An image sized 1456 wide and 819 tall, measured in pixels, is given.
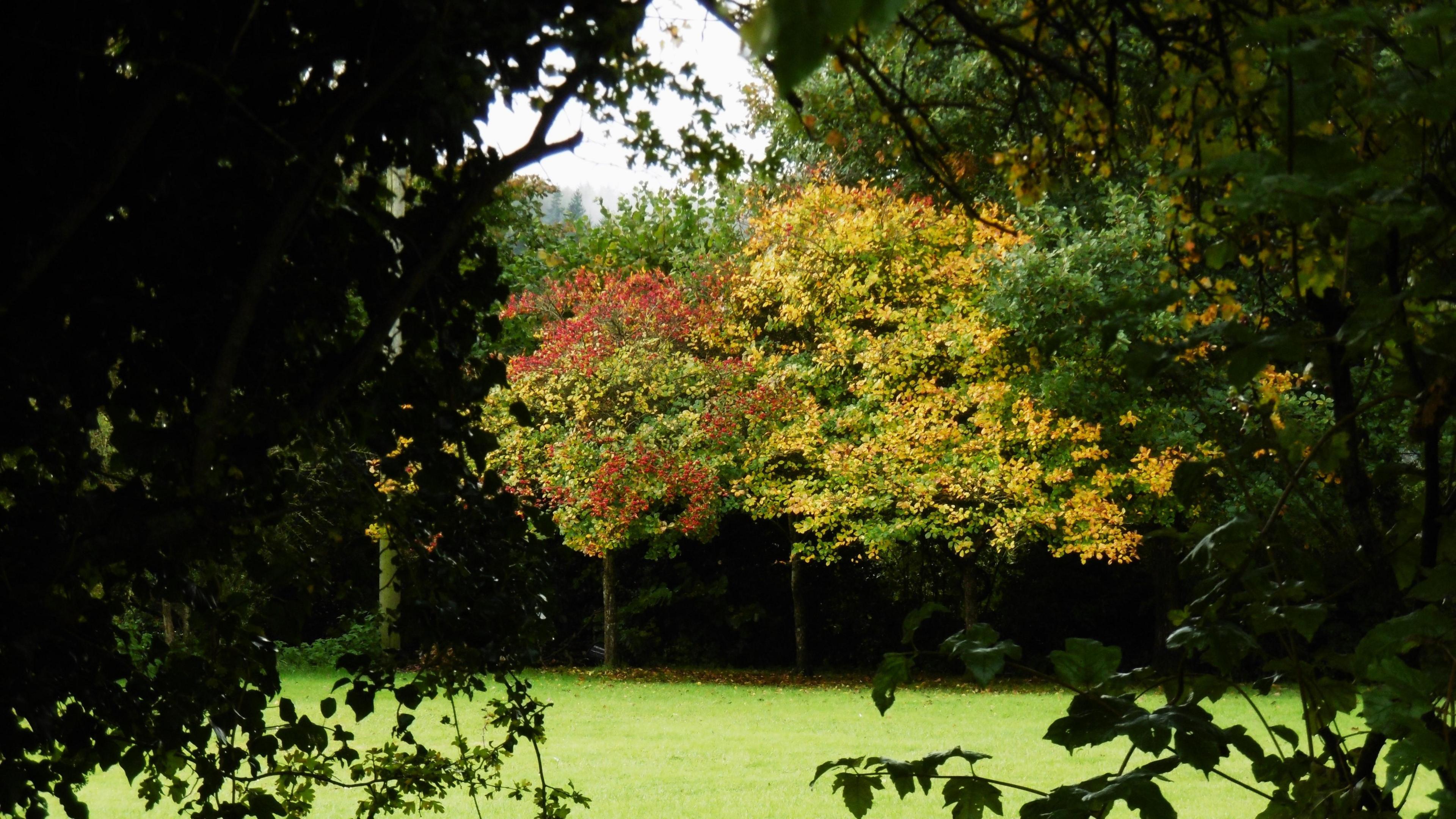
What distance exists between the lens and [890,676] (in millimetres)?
1536

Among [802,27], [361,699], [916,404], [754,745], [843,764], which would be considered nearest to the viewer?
[802,27]

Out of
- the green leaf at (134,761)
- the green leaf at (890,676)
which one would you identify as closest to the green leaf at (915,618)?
the green leaf at (890,676)

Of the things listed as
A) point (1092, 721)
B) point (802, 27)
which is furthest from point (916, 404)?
point (802, 27)

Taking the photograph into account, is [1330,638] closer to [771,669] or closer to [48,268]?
[771,669]

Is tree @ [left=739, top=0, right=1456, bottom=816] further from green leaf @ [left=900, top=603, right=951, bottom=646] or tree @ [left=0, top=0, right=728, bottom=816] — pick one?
tree @ [left=0, top=0, right=728, bottom=816]

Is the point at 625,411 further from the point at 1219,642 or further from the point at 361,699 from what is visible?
the point at 1219,642

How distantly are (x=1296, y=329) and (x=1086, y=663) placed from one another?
48cm

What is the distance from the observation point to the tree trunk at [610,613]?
14242 millimetres

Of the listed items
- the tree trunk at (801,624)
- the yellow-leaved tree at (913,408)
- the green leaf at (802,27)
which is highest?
the yellow-leaved tree at (913,408)

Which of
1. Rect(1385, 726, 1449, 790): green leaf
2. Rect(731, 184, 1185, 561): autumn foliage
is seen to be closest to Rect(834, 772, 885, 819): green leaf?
Rect(1385, 726, 1449, 790): green leaf

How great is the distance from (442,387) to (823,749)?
714cm

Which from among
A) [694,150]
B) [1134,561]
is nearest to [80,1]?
[694,150]

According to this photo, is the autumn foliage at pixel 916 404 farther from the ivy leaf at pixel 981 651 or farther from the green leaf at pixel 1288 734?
the ivy leaf at pixel 981 651

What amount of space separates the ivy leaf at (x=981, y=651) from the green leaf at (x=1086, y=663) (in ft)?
0.21
